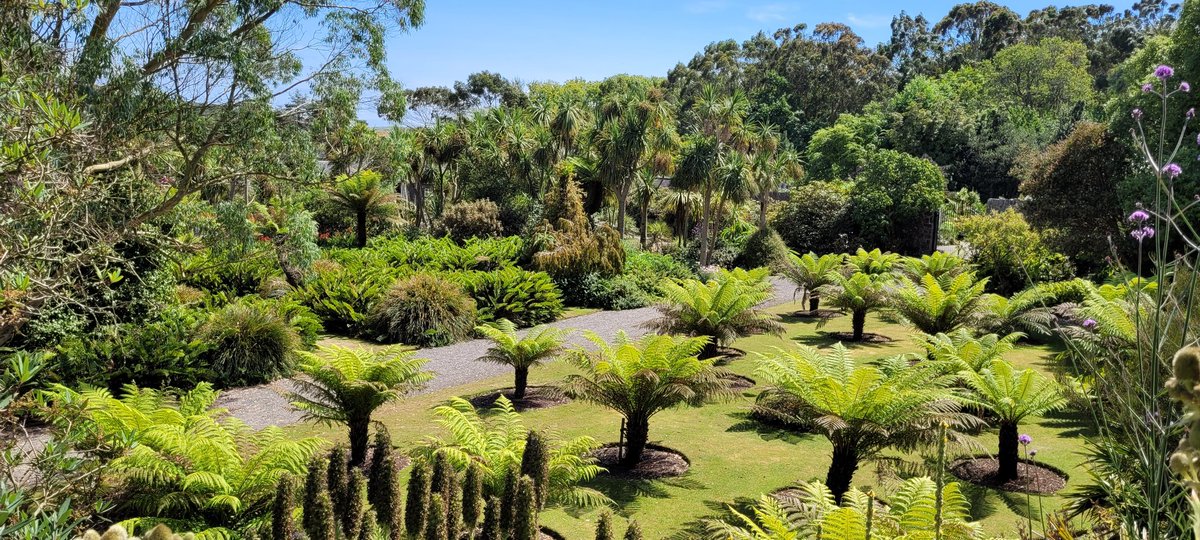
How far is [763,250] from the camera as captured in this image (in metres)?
24.0

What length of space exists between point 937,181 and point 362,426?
23.8 meters

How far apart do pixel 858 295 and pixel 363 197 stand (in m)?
15.3

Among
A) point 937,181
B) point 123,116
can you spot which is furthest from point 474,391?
point 937,181

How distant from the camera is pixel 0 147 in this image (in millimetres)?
3883

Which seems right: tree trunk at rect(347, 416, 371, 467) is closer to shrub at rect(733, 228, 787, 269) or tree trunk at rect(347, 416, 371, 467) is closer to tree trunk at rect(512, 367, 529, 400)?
tree trunk at rect(512, 367, 529, 400)

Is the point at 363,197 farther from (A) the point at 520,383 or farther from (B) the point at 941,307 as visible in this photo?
(B) the point at 941,307

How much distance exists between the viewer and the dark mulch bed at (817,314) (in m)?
16.9

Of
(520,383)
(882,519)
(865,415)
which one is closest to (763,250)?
(520,383)

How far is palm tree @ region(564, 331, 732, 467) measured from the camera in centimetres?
729

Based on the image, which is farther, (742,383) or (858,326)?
(858,326)

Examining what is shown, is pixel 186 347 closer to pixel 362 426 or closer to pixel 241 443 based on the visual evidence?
pixel 362 426

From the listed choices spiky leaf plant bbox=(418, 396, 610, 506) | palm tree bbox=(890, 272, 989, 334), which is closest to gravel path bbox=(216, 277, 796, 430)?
spiky leaf plant bbox=(418, 396, 610, 506)

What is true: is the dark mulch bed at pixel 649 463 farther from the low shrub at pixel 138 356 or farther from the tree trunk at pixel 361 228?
the tree trunk at pixel 361 228

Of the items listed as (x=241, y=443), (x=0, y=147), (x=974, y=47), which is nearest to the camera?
(x=0, y=147)
